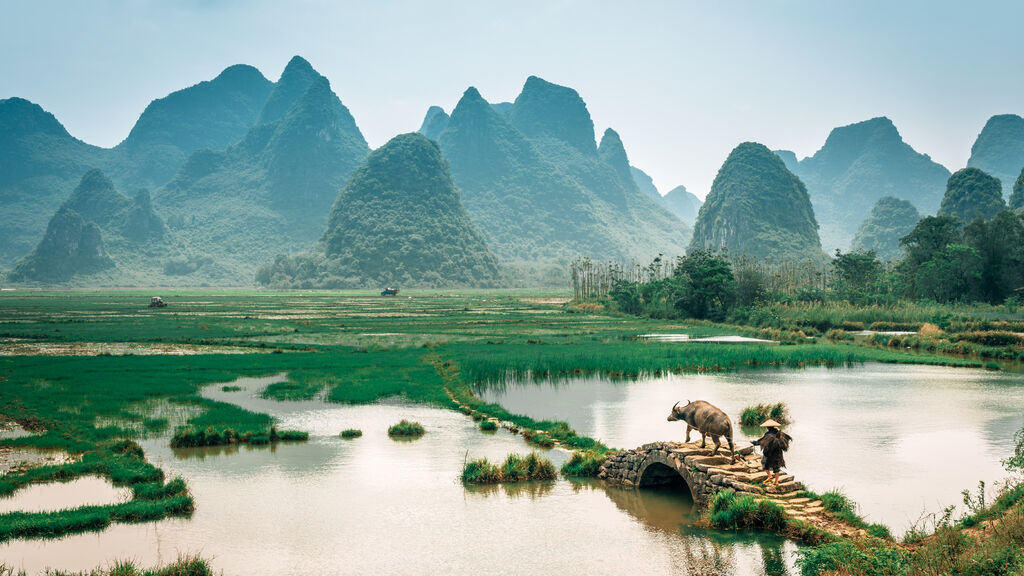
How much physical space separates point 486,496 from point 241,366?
66.8ft

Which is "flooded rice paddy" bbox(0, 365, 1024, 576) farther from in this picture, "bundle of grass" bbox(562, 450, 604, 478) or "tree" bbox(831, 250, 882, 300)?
"tree" bbox(831, 250, 882, 300)

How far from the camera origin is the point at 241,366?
29.5 m

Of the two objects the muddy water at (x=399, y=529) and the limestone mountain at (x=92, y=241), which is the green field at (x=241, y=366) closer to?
the muddy water at (x=399, y=529)

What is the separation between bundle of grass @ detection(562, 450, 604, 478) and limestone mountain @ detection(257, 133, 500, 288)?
5540 inches

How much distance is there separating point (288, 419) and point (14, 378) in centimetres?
1325

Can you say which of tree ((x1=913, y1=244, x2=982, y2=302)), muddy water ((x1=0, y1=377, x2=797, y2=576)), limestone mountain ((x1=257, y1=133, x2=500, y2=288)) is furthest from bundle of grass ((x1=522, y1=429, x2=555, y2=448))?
limestone mountain ((x1=257, y1=133, x2=500, y2=288))

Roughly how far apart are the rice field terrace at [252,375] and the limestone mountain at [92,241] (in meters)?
130

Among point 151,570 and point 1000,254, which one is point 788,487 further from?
point 1000,254

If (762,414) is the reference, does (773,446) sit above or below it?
above

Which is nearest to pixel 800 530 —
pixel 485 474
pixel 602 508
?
pixel 602 508

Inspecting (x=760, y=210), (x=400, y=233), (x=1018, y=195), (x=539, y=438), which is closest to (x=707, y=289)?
(x=539, y=438)

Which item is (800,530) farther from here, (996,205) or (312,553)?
(996,205)

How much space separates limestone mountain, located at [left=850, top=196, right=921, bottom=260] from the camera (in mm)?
160125

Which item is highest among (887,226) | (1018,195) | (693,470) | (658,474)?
(887,226)
